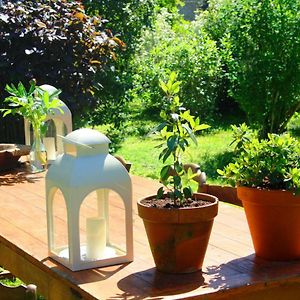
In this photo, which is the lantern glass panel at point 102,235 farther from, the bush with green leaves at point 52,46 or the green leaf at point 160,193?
the bush with green leaves at point 52,46

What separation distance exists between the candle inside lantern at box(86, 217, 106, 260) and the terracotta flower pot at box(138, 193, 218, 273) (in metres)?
0.22

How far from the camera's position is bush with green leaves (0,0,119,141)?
628 centimetres

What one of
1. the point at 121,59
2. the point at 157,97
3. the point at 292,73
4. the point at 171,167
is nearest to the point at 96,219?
the point at 171,167

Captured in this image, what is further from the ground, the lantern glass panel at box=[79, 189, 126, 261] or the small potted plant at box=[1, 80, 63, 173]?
the small potted plant at box=[1, 80, 63, 173]

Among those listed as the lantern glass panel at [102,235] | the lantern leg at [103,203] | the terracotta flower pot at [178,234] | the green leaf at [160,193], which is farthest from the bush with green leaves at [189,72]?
the terracotta flower pot at [178,234]

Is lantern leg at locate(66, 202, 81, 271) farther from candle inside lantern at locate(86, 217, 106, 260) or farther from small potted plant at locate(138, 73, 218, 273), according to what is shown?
small potted plant at locate(138, 73, 218, 273)

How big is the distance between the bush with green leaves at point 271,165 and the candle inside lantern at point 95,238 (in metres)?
0.50

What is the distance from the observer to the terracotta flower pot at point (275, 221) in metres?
2.34

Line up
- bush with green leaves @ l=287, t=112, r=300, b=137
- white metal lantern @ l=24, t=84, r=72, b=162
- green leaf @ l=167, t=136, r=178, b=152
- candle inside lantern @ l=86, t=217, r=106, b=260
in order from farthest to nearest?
bush with green leaves @ l=287, t=112, r=300, b=137 < white metal lantern @ l=24, t=84, r=72, b=162 < candle inside lantern @ l=86, t=217, r=106, b=260 < green leaf @ l=167, t=136, r=178, b=152

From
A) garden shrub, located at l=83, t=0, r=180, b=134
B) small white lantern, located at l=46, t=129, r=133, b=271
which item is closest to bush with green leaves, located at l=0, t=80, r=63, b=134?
small white lantern, located at l=46, t=129, r=133, b=271

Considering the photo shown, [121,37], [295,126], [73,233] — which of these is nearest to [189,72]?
[295,126]

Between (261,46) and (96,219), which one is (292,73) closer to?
(261,46)

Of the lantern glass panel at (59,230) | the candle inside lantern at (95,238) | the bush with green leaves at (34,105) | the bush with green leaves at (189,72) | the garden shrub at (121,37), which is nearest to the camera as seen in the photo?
the candle inside lantern at (95,238)

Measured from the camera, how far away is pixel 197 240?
2266mm
